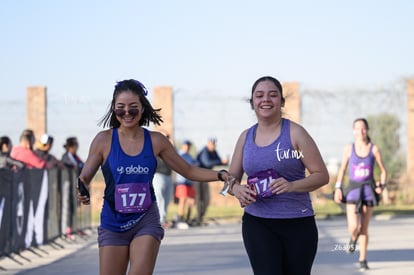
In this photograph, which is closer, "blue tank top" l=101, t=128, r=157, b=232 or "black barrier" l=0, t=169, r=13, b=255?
"blue tank top" l=101, t=128, r=157, b=232

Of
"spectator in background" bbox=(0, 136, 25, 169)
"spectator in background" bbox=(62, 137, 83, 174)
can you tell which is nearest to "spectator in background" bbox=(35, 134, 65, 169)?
"spectator in background" bbox=(62, 137, 83, 174)

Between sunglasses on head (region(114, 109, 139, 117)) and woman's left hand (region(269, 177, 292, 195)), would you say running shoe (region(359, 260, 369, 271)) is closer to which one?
sunglasses on head (region(114, 109, 139, 117))

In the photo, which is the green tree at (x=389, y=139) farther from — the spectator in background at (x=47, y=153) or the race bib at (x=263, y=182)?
the race bib at (x=263, y=182)

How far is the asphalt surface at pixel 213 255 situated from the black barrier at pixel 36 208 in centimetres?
24

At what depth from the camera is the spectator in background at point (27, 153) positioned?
60.2 feet

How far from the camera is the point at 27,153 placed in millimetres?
18516

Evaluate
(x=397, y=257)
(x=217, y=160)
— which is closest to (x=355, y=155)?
(x=397, y=257)

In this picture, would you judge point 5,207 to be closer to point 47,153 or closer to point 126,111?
point 47,153

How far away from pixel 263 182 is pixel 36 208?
950 centimetres

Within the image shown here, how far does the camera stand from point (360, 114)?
30672mm

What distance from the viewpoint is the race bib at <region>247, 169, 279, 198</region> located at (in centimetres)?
784

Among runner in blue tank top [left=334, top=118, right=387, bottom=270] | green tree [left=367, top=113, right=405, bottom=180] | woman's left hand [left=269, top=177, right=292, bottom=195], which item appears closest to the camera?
woman's left hand [left=269, top=177, right=292, bottom=195]

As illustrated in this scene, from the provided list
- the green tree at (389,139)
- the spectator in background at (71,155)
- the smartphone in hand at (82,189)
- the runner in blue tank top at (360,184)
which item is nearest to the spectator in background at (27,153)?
the spectator in background at (71,155)

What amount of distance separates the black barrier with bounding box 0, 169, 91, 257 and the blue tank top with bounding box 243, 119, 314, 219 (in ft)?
22.1
